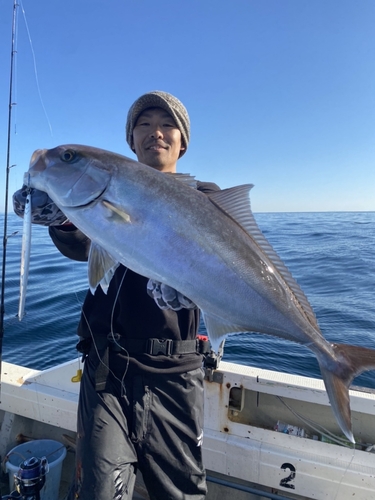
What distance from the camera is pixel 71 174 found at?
2277 millimetres

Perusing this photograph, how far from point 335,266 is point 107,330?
54.7 feet

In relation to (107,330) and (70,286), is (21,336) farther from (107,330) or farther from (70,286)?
(107,330)

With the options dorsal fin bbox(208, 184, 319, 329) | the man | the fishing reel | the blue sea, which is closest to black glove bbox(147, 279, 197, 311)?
the man

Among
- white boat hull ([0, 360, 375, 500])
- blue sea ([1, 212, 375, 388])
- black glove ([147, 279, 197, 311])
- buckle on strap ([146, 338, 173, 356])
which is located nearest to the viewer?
black glove ([147, 279, 197, 311])

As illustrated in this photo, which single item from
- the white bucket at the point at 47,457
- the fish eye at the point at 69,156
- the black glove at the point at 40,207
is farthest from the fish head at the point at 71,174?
the white bucket at the point at 47,457

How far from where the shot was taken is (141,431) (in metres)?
2.62

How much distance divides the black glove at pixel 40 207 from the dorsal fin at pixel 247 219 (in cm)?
115

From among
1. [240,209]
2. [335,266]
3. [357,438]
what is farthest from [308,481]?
[335,266]

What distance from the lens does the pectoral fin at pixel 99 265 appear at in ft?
7.45

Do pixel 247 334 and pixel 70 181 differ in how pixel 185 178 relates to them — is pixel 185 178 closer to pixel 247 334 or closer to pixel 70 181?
pixel 70 181

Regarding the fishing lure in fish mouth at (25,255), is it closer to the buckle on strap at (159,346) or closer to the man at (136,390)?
the man at (136,390)

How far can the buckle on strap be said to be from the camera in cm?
271

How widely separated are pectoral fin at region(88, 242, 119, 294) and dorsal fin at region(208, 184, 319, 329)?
30.2 inches

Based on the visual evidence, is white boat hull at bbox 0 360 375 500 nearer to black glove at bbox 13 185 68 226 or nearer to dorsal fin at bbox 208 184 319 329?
dorsal fin at bbox 208 184 319 329
